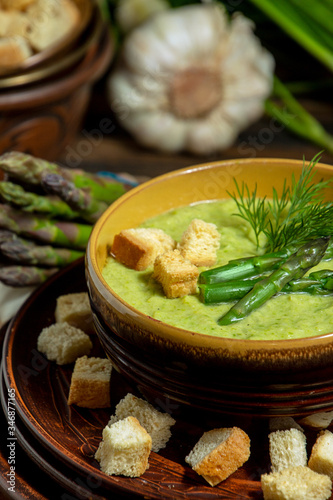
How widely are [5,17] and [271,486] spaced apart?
3.73 metres

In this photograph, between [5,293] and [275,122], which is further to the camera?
[275,122]

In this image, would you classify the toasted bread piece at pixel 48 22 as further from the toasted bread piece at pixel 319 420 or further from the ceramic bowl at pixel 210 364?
the toasted bread piece at pixel 319 420

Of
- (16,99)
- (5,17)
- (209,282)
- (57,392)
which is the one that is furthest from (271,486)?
(5,17)

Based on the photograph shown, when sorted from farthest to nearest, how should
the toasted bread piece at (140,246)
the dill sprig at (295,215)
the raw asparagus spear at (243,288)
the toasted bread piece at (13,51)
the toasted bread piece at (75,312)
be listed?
the toasted bread piece at (13,51) → the toasted bread piece at (75,312) → the dill sprig at (295,215) → the toasted bread piece at (140,246) → the raw asparagus spear at (243,288)

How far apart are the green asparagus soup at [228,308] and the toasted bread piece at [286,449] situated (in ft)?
1.05

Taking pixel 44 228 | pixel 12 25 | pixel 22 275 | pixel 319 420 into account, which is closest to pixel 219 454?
pixel 319 420

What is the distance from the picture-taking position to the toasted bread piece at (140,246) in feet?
7.86

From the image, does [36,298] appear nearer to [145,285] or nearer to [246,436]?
[145,285]

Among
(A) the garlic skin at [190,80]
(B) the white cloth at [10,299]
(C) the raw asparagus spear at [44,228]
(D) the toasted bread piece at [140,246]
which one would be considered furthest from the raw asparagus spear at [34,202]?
(A) the garlic skin at [190,80]

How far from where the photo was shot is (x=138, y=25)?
209 inches

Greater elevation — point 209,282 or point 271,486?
point 209,282

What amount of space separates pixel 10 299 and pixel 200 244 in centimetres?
114

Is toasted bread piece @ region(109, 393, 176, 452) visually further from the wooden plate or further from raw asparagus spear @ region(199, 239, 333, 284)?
raw asparagus spear @ region(199, 239, 333, 284)

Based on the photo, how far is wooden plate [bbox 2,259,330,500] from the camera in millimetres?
1891
